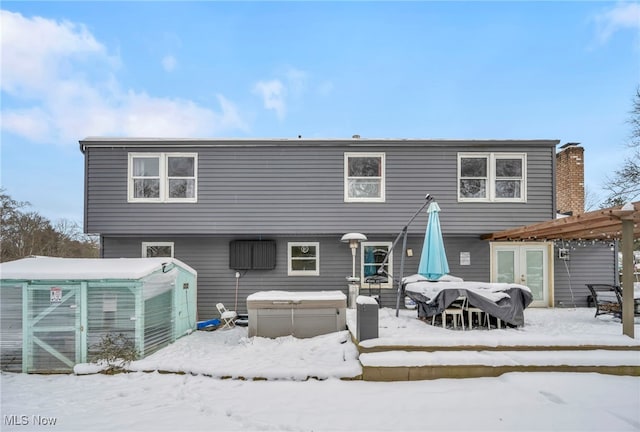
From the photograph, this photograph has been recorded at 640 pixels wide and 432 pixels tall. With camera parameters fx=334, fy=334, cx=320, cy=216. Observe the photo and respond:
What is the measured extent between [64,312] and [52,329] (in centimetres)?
34

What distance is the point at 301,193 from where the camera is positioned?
31.1 ft

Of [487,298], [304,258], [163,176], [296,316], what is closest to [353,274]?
[304,258]

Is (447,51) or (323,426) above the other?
(447,51)

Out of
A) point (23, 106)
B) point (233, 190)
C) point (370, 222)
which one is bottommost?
point (370, 222)

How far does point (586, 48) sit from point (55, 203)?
92.7 feet

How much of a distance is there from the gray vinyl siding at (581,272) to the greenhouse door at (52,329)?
12046mm

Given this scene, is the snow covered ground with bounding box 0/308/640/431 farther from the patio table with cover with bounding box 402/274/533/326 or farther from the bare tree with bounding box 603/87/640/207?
the bare tree with bounding box 603/87/640/207

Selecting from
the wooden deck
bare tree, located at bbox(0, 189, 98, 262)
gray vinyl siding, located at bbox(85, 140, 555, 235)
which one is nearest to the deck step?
the wooden deck

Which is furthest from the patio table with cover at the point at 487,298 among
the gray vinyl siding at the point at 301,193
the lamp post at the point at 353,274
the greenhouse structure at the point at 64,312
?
the greenhouse structure at the point at 64,312

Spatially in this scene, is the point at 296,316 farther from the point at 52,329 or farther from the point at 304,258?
the point at 52,329

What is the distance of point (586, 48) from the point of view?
44.6 feet

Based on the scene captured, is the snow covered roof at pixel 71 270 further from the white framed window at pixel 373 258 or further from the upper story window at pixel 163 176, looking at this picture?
the white framed window at pixel 373 258

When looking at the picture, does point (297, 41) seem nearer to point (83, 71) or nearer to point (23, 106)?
point (83, 71)

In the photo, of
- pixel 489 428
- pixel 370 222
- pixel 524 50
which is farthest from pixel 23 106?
pixel 524 50
